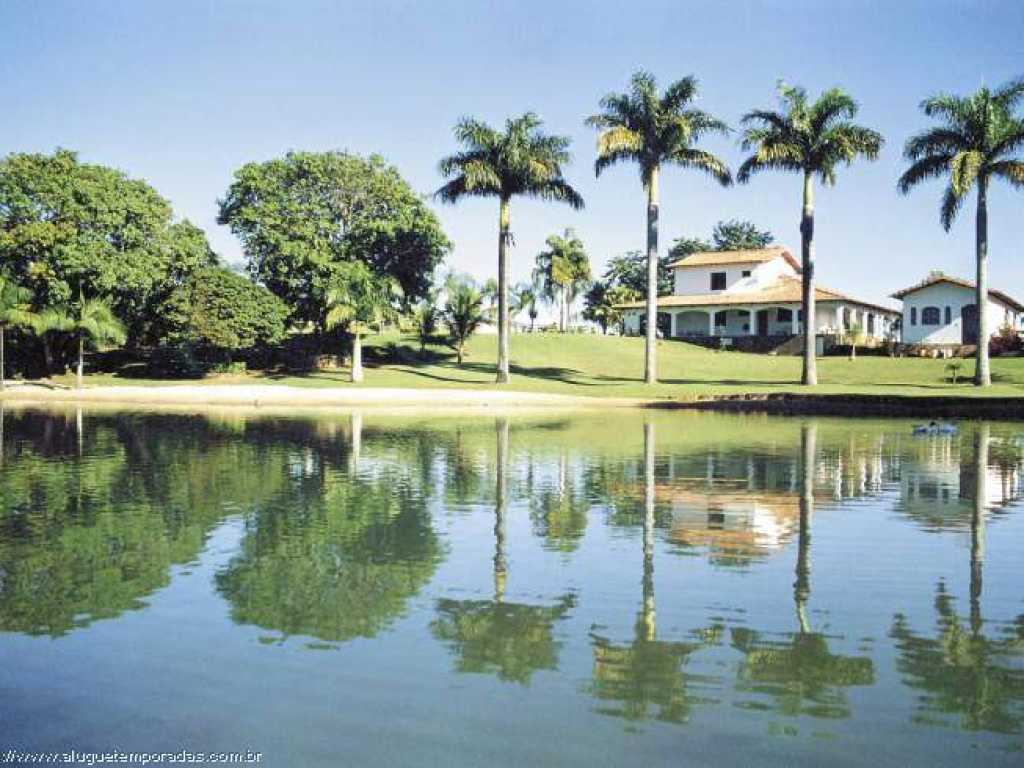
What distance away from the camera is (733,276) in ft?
225

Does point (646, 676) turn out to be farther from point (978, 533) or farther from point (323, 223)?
point (323, 223)

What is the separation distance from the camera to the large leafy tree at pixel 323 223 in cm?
5272

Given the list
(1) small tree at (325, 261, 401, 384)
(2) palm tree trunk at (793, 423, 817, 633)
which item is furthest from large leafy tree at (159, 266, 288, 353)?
(2) palm tree trunk at (793, 423, 817, 633)

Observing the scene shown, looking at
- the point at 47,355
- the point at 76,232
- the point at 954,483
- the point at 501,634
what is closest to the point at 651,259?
the point at 954,483

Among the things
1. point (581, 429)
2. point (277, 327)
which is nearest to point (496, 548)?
point (581, 429)

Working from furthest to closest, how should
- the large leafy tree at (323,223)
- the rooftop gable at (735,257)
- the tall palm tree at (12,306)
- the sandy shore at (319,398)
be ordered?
the rooftop gable at (735,257), the large leafy tree at (323,223), the tall palm tree at (12,306), the sandy shore at (319,398)

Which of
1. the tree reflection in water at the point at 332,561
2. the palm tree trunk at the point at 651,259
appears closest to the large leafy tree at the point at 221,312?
the palm tree trunk at the point at 651,259

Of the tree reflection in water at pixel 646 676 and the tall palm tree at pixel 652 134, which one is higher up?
the tall palm tree at pixel 652 134

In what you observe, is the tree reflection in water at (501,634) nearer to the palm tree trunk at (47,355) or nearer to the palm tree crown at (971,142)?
the palm tree crown at (971,142)

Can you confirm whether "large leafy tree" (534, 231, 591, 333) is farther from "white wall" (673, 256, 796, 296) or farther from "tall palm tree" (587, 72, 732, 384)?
"tall palm tree" (587, 72, 732, 384)

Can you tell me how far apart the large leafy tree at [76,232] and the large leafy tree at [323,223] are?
5538 millimetres

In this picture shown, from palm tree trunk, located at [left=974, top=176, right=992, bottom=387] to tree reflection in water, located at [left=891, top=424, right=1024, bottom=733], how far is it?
37.2 m

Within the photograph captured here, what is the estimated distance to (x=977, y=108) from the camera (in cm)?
4019

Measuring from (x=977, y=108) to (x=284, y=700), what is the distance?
43526 millimetres
